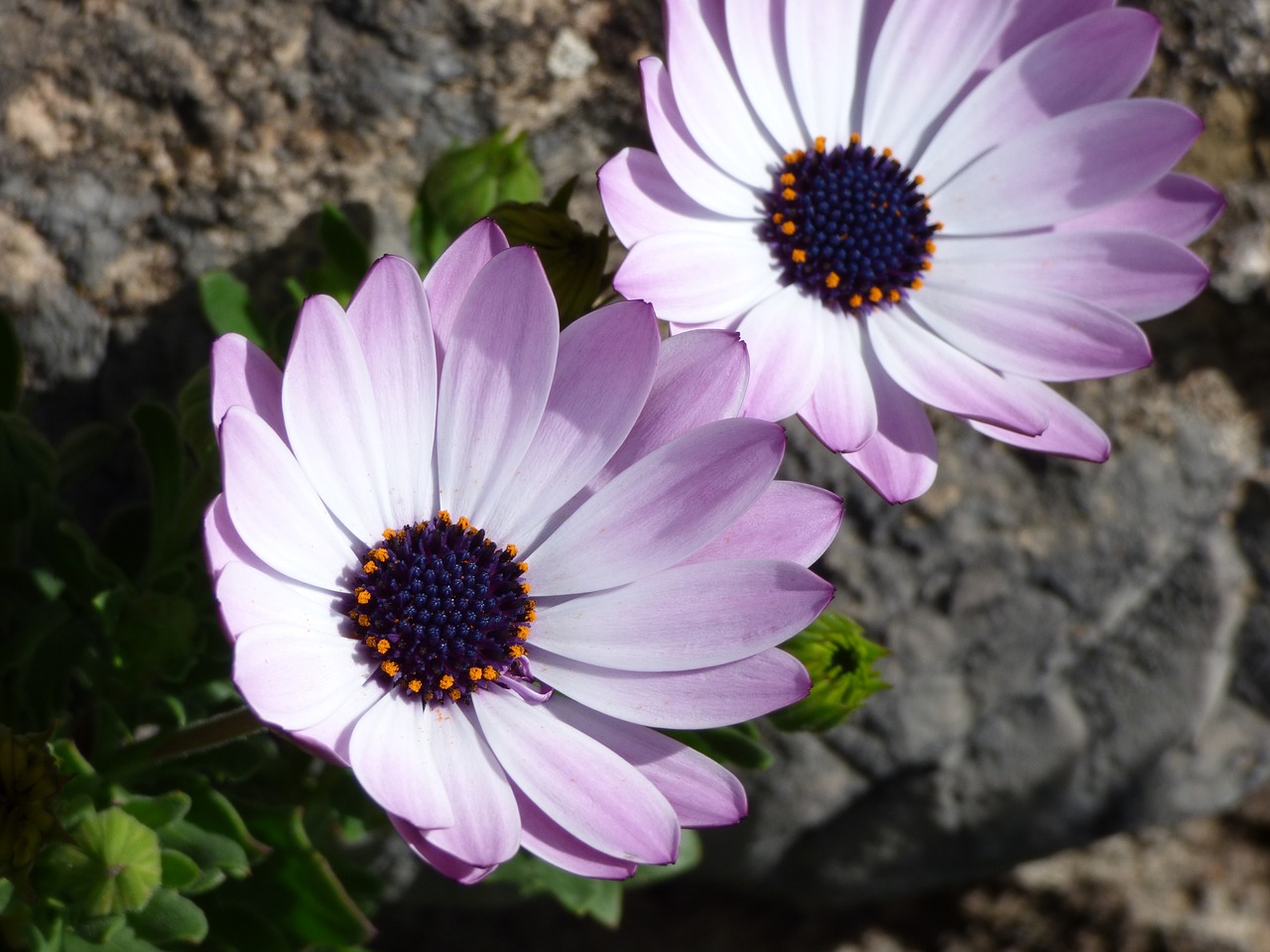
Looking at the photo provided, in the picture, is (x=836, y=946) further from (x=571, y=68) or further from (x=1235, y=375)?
(x=571, y=68)

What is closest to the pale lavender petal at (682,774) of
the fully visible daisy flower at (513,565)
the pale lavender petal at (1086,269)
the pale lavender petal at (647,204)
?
the fully visible daisy flower at (513,565)

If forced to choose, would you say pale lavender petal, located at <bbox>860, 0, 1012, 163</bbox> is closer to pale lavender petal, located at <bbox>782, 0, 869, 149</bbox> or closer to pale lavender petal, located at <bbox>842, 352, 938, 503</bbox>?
pale lavender petal, located at <bbox>782, 0, 869, 149</bbox>

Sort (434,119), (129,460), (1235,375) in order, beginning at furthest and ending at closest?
(1235,375), (129,460), (434,119)

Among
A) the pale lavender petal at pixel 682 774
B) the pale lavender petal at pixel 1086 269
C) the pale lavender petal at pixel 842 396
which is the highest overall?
the pale lavender petal at pixel 1086 269

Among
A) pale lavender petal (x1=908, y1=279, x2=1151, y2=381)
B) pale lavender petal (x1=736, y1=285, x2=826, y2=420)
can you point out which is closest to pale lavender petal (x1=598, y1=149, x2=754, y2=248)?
pale lavender petal (x1=736, y1=285, x2=826, y2=420)

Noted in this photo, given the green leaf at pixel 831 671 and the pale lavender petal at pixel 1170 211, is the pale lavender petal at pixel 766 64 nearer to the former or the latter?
the pale lavender petal at pixel 1170 211

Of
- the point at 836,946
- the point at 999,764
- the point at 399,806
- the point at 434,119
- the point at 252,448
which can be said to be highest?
the point at 434,119

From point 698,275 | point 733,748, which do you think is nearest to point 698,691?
point 733,748

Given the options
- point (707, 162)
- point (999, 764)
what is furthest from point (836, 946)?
point (707, 162)

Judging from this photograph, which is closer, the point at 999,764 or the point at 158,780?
the point at 158,780
